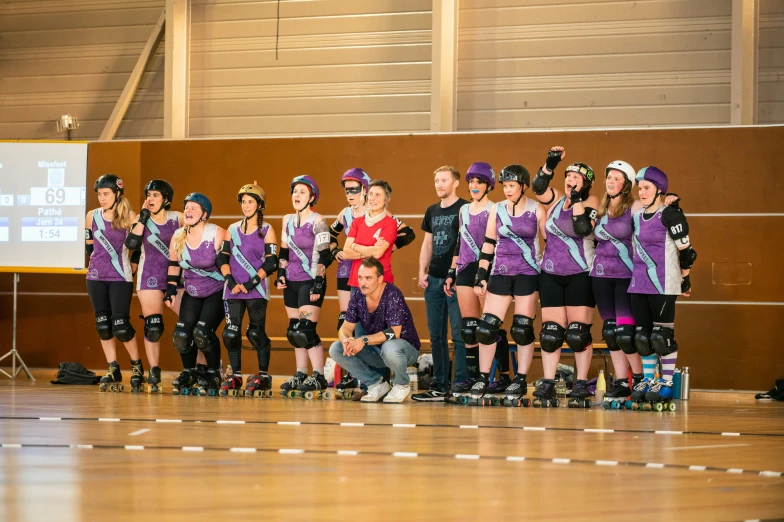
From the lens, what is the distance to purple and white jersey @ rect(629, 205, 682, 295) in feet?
20.1

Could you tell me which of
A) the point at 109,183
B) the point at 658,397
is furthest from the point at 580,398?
the point at 109,183

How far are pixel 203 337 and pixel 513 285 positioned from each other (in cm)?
213

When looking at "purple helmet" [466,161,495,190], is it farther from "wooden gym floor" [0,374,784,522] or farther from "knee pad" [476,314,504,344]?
"wooden gym floor" [0,374,784,522]

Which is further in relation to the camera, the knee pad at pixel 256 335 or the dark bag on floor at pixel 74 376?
the dark bag on floor at pixel 74 376

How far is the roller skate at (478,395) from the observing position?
6.24 metres

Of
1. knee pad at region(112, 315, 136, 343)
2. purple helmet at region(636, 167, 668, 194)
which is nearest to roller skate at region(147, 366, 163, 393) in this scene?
knee pad at region(112, 315, 136, 343)

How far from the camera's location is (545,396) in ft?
20.4

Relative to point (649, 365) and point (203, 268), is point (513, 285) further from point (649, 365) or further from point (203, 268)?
point (203, 268)

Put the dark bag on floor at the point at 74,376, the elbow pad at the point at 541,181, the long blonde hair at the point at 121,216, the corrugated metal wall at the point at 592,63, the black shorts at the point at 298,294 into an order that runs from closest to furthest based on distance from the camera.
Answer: the elbow pad at the point at 541,181 < the black shorts at the point at 298,294 < the long blonde hair at the point at 121,216 < the dark bag on floor at the point at 74,376 < the corrugated metal wall at the point at 592,63

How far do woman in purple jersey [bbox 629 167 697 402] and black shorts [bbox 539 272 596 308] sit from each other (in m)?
0.27

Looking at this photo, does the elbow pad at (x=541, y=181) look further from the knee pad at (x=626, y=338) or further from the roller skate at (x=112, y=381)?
the roller skate at (x=112, y=381)

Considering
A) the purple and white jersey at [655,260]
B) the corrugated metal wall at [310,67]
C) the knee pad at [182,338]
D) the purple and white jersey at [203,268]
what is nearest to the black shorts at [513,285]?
the purple and white jersey at [655,260]

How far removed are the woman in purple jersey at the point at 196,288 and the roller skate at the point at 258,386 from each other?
0.87 ft

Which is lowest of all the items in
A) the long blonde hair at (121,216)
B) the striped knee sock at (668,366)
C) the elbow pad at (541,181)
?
the striped knee sock at (668,366)
